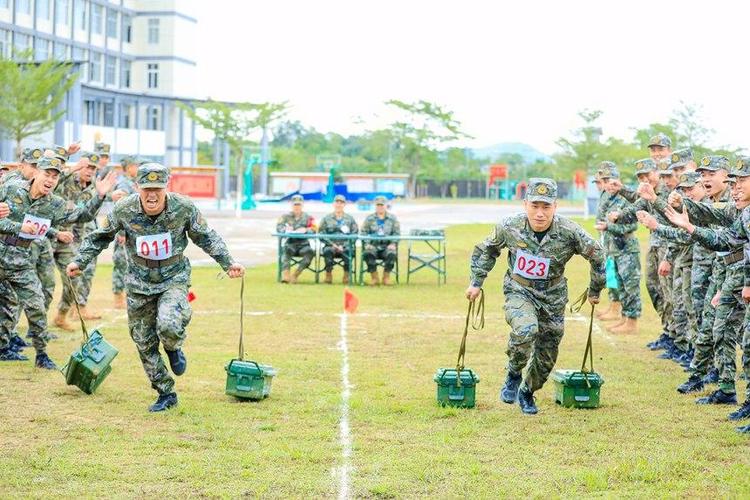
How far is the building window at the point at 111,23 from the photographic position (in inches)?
2645

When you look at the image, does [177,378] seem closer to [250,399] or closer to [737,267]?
[250,399]

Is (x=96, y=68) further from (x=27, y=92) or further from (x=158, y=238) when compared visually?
(x=158, y=238)

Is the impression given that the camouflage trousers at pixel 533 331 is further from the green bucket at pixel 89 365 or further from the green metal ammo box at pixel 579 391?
the green bucket at pixel 89 365

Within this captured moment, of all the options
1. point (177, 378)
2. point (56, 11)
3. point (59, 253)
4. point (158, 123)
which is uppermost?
point (56, 11)

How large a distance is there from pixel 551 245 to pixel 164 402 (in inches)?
141

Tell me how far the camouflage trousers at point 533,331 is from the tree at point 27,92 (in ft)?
127

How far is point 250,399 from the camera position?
1041cm

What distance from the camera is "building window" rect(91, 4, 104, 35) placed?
64.8 m

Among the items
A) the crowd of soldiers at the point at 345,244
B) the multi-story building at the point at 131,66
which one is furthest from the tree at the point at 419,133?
the crowd of soldiers at the point at 345,244

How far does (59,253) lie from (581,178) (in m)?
56.4

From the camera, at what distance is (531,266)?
9820 millimetres

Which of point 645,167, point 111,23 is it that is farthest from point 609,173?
point 111,23

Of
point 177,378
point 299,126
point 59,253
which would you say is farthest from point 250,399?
point 299,126

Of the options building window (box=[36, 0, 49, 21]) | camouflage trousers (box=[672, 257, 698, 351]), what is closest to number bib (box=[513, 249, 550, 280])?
camouflage trousers (box=[672, 257, 698, 351])
